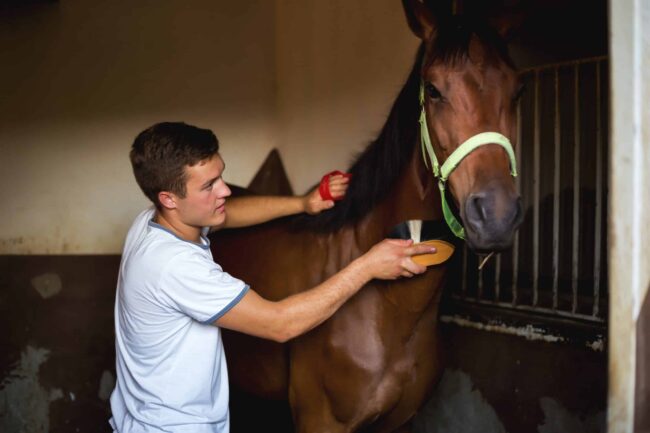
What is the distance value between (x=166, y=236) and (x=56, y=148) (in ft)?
7.49

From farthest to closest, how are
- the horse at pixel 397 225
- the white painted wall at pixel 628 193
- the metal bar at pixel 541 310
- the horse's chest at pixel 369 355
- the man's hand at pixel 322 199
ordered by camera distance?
1. the metal bar at pixel 541 310
2. the man's hand at pixel 322 199
3. the horse's chest at pixel 369 355
4. the horse at pixel 397 225
5. the white painted wall at pixel 628 193

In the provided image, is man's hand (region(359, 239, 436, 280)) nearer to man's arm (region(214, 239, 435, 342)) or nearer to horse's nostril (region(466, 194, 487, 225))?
man's arm (region(214, 239, 435, 342))

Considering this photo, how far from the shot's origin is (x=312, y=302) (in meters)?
1.63

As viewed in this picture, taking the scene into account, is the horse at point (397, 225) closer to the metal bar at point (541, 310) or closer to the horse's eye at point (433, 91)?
the horse's eye at point (433, 91)

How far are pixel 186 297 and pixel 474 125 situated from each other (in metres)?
0.89

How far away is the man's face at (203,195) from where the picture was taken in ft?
5.41

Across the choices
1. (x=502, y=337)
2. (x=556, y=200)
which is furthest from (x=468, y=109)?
(x=502, y=337)

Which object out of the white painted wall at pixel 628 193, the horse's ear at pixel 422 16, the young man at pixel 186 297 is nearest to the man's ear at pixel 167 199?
the young man at pixel 186 297

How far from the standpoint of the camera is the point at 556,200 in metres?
2.44

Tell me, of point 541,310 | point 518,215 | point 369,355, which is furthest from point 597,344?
point 518,215

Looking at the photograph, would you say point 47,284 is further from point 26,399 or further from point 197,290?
point 197,290

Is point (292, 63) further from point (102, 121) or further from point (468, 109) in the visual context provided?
point (468, 109)

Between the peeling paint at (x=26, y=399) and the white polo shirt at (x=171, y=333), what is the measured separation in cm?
210

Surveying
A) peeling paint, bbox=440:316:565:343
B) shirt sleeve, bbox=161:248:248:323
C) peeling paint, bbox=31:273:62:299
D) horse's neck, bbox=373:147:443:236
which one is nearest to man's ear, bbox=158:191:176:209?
shirt sleeve, bbox=161:248:248:323
